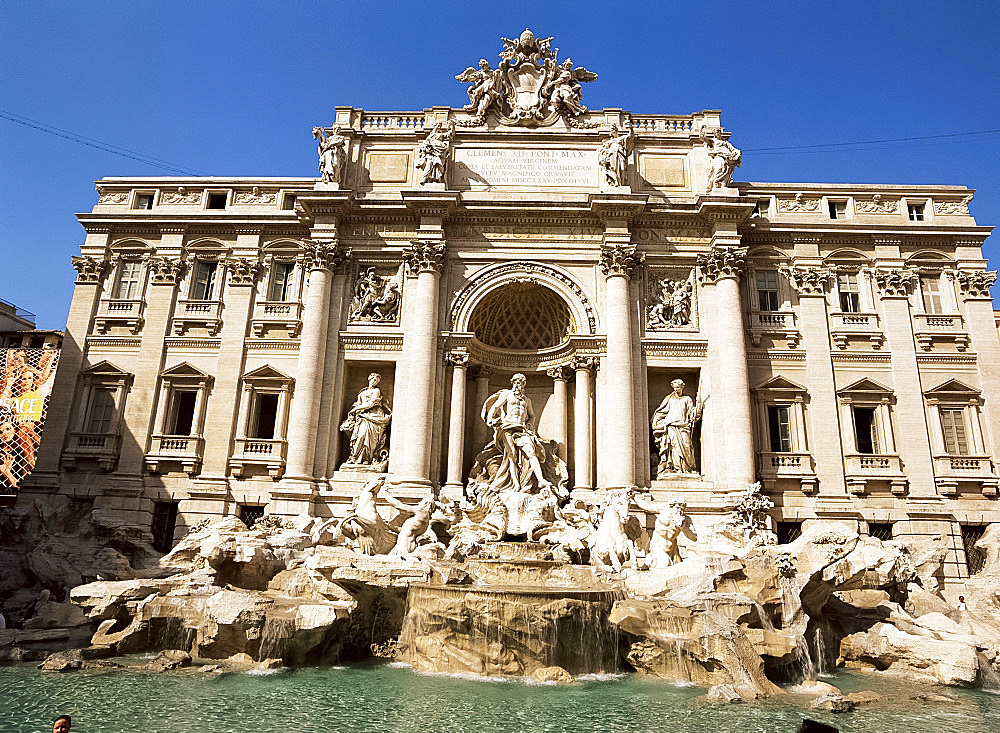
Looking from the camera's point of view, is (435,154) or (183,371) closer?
(183,371)

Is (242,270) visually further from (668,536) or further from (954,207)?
(954,207)

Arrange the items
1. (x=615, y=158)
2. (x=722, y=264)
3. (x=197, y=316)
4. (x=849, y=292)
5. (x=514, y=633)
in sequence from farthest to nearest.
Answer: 1. (x=197, y=316)
2. (x=849, y=292)
3. (x=615, y=158)
4. (x=722, y=264)
5. (x=514, y=633)

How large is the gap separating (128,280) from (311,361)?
807cm

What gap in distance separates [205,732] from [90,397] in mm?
16432

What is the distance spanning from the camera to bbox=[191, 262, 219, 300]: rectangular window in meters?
21.8

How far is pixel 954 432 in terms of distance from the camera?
19.7m

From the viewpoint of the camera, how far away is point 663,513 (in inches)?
603

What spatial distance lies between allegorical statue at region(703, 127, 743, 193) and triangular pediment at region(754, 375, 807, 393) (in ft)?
21.2

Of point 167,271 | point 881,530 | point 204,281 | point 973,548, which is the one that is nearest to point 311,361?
point 204,281

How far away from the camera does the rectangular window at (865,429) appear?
19.9 meters

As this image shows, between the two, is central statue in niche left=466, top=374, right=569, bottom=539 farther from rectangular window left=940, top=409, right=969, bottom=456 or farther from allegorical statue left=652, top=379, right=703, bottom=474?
rectangular window left=940, top=409, right=969, bottom=456

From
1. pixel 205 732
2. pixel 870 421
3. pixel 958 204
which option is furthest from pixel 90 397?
pixel 958 204

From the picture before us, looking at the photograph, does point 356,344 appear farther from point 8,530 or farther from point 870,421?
point 870,421

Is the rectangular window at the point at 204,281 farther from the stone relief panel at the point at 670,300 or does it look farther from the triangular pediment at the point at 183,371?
the stone relief panel at the point at 670,300
